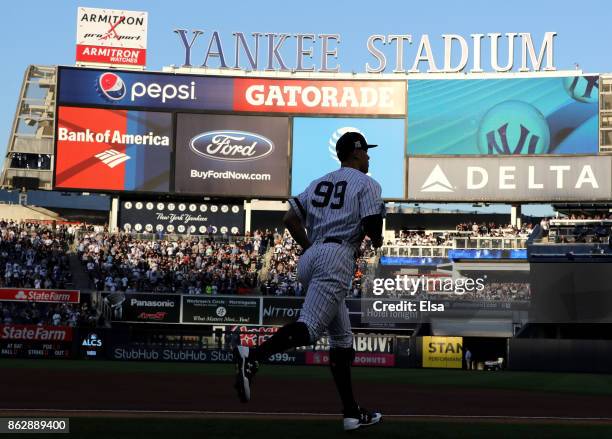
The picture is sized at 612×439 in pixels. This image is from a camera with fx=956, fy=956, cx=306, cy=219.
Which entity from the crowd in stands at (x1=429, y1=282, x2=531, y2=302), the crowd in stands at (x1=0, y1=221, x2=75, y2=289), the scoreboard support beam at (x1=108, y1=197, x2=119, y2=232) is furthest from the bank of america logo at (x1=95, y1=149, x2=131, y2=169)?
the crowd in stands at (x1=429, y1=282, x2=531, y2=302)

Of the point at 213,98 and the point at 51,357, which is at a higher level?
the point at 213,98

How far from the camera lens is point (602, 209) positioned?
4206cm

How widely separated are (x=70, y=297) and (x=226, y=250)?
8111mm

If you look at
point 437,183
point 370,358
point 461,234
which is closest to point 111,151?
point 437,183

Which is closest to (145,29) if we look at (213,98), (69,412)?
(213,98)

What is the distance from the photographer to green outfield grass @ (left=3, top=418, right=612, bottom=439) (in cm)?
611

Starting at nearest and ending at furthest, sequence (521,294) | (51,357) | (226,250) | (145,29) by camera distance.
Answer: (51,357) < (521,294) < (226,250) < (145,29)

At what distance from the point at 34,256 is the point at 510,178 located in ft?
66.3

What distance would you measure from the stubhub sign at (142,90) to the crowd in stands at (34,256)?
5.90 metres

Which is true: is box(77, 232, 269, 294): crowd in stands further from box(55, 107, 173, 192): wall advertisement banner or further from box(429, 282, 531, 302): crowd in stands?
box(429, 282, 531, 302): crowd in stands

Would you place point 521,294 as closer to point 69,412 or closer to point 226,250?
point 226,250

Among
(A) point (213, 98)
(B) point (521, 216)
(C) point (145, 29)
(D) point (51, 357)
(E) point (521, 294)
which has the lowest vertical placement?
(D) point (51, 357)

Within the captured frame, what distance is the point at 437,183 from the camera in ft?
136

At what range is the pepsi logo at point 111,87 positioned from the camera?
4231 cm
